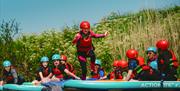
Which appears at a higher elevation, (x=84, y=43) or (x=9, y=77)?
(x=84, y=43)

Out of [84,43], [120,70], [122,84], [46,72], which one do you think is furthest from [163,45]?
[46,72]

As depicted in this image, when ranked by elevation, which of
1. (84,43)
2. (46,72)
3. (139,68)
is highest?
(84,43)

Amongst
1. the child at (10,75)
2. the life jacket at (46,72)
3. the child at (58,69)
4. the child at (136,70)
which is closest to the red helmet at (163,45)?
the child at (136,70)

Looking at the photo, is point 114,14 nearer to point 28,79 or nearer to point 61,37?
point 61,37

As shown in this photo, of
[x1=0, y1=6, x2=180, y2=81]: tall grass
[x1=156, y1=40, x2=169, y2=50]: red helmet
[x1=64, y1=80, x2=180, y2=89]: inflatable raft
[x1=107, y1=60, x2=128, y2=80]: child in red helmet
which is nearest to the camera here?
[x1=64, y1=80, x2=180, y2=89]: inflatable raft

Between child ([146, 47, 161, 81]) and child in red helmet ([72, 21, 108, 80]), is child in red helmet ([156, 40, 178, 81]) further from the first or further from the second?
child in red helmet ([72, 21, 108, 80])

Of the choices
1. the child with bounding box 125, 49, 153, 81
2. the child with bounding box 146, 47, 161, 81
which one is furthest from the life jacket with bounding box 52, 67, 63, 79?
the child with bounding box 146, 47, 161, 81

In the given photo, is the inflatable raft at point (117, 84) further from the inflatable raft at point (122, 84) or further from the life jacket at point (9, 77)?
the life jacket at point (9, 77)

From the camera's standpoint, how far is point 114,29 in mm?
17578

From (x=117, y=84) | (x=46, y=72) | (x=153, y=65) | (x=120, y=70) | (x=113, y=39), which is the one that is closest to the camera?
(x=117, y=84)

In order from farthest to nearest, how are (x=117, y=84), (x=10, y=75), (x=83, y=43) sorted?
(x=10, y=75) < (x=83, y=43) < (x=117, y=84)

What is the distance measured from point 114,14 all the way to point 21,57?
3.69m

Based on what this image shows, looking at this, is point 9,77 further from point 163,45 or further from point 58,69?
point 163,45

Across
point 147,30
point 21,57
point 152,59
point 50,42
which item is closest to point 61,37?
point 50,42
